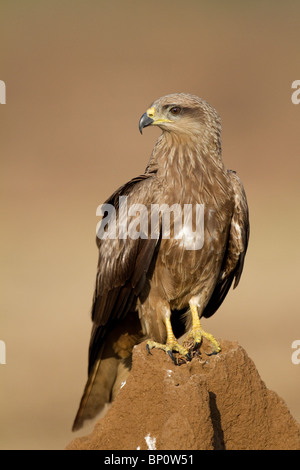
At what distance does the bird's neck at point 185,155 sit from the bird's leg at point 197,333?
3.44ft

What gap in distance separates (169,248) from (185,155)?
0.74 meters

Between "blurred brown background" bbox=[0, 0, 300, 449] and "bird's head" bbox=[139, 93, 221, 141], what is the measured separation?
27.2 ft

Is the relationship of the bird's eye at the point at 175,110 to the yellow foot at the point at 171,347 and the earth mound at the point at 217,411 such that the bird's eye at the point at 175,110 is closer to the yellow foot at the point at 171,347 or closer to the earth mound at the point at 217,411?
the yellow foot at the point at 171,347

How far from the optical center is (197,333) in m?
7.13

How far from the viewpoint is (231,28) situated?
3572 centimetres

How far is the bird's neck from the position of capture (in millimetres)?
7398

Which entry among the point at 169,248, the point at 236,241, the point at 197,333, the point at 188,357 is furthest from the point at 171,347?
the point at 236,241

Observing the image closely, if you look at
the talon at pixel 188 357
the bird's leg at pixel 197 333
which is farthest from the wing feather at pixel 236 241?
the talon at pixel 188 357

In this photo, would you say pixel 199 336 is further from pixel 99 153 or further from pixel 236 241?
pixel 99 153

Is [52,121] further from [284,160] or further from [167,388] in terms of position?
[167,388]

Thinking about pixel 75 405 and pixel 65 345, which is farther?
pixel 65 345

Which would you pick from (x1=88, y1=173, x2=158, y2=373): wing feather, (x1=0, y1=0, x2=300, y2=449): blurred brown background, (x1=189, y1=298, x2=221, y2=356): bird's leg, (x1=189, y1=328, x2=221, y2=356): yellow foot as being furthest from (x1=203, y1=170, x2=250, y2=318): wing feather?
(x1=0, y1=0, x2=300, y2=449): blurred brown background
